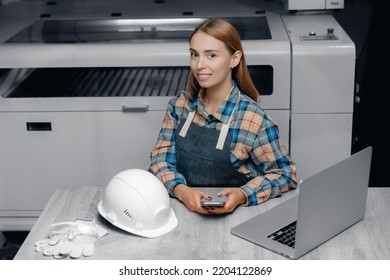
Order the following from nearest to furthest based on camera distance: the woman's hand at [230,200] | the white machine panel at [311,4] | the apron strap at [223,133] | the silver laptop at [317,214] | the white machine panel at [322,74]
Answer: the silver laptop at [317,214], the woman's hand at [230,200], the apron strap at [223,133], the white machine panel at [322,74], the white machine panel at [311,4]

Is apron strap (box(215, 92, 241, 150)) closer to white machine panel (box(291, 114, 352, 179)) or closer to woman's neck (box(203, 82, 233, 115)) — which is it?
woman's neck (box(203, 82, 233, 115))

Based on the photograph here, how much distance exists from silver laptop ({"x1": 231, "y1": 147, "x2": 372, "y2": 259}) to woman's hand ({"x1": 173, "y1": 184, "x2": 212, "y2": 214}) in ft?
0.36

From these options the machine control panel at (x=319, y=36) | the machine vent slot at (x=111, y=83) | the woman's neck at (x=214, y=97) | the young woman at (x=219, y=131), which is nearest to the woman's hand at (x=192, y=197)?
the young woman at (x=219, y=131)

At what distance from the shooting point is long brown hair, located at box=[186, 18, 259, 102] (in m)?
1.73

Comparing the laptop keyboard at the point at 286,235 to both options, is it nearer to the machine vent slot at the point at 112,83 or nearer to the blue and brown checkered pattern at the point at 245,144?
the blue and brown checkered pattern at the point at 245,144

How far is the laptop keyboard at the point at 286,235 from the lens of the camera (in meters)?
1.45

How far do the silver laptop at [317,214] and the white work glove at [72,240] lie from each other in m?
0.30

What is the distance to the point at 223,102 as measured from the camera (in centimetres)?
178

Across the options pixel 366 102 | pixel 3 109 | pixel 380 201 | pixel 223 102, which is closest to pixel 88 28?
pixel 3 109

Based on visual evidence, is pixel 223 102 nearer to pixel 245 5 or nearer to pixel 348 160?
pixel 348 160

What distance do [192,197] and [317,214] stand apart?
1.07 feet

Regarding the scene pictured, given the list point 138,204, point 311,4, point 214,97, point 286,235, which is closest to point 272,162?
point 214,97

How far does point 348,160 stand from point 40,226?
27.2 inches

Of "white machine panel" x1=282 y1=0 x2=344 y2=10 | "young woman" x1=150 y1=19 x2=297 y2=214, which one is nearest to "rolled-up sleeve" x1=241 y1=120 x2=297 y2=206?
"young woman" x1=150 y1=19 x2=297 y2=214
